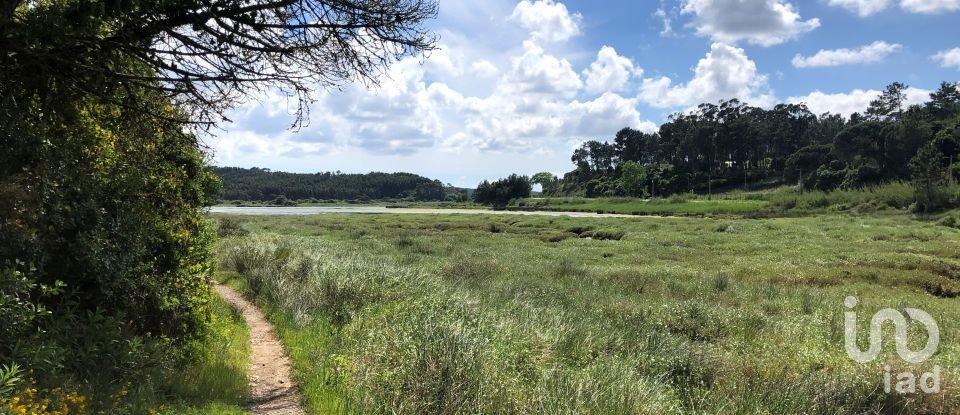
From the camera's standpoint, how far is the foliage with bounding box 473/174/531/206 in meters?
131

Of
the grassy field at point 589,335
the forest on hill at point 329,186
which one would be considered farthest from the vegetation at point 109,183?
the forest on hill at point 329,186

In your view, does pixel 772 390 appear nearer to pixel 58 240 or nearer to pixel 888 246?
pixel 58 240

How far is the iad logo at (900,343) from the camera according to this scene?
7.15 metres

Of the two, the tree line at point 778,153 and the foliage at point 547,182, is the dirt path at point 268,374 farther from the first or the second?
the foliage at point 547,182

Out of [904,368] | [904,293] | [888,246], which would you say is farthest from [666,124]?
[904,368]

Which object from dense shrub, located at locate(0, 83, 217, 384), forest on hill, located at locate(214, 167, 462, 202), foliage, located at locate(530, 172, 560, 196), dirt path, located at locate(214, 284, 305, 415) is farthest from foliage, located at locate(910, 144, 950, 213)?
Result: forest on hill, located at locate(214, 167, 462, 202)

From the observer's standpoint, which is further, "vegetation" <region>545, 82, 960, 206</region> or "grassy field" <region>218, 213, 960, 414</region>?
"vegetation" <region>545, 82, 960, 206</region>

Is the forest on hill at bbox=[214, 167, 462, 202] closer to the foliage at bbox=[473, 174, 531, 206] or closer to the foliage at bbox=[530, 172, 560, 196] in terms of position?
the foliage at bbox=[530, 172, 560, 196]

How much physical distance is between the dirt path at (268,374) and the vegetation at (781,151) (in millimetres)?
61676

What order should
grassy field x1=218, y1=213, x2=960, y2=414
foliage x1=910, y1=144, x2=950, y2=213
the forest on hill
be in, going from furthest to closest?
→ 1. the forest on hill
2. foliage x1=910, y1=144, x2=950, y2=213
3. grassy field x1=218, y1=213, x2=960, y2=414

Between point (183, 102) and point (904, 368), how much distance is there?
10286 millimetres

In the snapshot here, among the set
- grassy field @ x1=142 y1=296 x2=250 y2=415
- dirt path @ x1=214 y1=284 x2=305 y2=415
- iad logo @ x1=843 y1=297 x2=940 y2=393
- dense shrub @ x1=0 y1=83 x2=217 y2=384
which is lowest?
iad logo @ x1=843 y1=297 x2=940 y2=393

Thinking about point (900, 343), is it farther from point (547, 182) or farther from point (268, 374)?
point (547, 182)

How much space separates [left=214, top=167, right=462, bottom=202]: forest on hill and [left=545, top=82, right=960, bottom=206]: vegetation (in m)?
50.3
